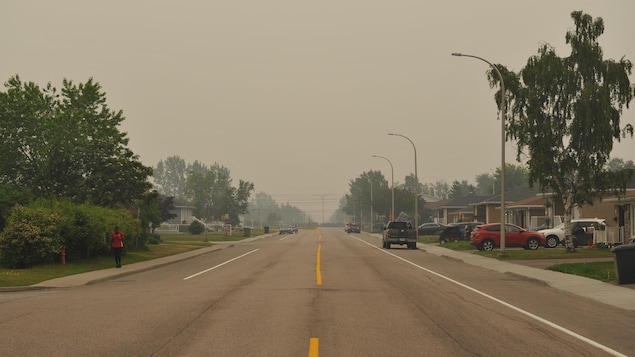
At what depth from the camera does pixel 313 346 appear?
998 centimetres

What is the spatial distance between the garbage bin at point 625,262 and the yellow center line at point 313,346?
12591mm

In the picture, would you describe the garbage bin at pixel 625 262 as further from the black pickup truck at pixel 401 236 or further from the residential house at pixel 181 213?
the residential house at pixel 181 213

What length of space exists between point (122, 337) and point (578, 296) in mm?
11750

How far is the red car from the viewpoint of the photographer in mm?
41250

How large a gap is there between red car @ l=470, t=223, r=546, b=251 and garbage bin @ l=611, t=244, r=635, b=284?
2109 cm

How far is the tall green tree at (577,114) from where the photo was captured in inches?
1398

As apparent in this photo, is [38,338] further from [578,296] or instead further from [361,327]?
[578,296]

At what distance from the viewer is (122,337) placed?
432 inches

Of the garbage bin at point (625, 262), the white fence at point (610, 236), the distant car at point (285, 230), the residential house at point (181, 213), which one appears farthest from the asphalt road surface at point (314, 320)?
the residential house at point (181, 213)

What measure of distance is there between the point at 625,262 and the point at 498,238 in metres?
21.5

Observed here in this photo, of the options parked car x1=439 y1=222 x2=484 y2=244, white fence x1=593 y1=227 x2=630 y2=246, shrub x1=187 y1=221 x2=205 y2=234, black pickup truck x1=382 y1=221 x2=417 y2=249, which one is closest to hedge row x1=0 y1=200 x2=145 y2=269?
black pickup truck x1=382 y1=221 x2=417 y2=249

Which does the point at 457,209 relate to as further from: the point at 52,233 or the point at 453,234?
the point at 52,233

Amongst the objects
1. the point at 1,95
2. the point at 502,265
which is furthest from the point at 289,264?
the point at 1,95

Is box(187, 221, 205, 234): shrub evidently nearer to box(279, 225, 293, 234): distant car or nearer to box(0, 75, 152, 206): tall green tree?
box(279, 225, 293, 234): distant car
